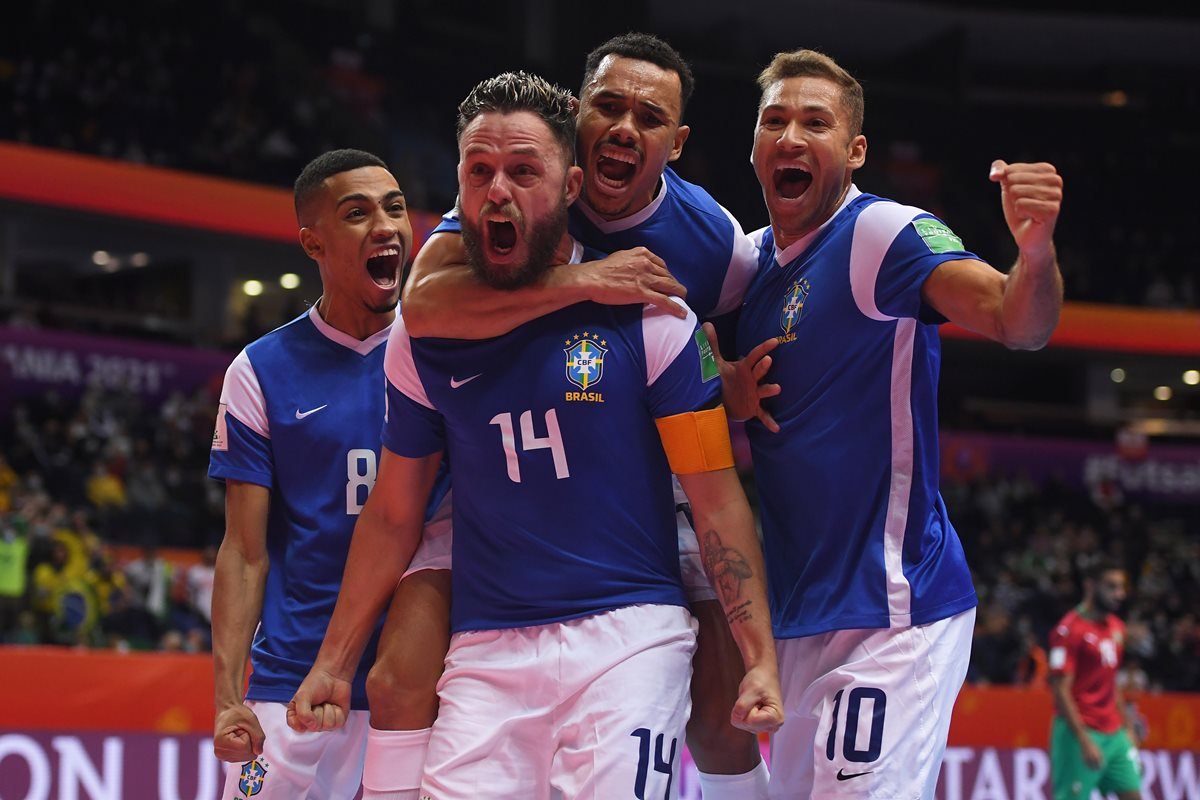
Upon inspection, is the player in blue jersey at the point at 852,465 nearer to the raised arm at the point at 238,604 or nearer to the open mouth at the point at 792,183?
the open mouth at the point at 792,183

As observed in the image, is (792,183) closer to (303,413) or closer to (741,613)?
(741,613)

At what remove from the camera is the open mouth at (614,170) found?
373cm

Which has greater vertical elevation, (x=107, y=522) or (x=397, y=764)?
(x=107, y=522)

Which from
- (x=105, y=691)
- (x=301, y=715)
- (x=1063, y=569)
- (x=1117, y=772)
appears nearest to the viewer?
(x=301, y=715)

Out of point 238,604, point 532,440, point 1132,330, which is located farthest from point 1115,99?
point 532,440

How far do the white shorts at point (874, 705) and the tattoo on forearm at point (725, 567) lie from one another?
13.4 inches

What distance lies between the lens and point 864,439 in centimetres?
356

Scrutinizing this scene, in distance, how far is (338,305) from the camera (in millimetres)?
4566

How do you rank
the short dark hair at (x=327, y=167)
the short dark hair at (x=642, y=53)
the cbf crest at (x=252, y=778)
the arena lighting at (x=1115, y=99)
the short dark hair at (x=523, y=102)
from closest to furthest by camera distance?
1. the short dark hair at (x=523, y=102)
2. the short dark hair at (x=642, y=53)
3. the cbf crest at (x=252, y=778)
4. the short dark hair at (x=327, y=167)
5. the arena lighting at (x=1115, y=99)

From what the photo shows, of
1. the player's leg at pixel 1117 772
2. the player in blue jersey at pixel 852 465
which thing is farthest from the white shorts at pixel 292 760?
the player's leg at pixel 1117 772

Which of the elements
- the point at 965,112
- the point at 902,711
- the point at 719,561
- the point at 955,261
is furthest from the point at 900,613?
the point at 965,112

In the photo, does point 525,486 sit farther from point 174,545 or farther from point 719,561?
point 174,545

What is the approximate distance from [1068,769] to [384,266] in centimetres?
724

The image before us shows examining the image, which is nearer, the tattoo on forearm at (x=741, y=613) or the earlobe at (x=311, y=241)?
the tattoo on forearm at (x=741, y=613)
